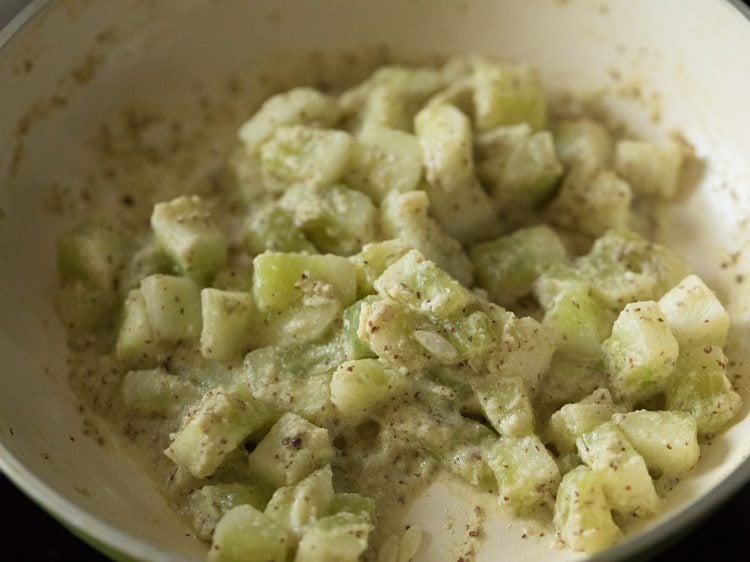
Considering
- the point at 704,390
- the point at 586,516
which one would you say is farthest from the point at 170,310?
the point at 704,390

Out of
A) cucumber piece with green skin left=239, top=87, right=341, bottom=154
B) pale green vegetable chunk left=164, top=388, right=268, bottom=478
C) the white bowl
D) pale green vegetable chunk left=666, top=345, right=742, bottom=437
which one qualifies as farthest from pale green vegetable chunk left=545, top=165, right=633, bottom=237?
pale green vegetable chunk left=164, top=388, right=268, bottom=478

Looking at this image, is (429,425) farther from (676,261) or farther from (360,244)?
(676,261)

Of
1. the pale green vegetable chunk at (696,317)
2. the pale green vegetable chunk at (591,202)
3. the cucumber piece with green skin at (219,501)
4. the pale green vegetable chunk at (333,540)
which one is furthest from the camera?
the pale green vegetable chunk at (591,202)

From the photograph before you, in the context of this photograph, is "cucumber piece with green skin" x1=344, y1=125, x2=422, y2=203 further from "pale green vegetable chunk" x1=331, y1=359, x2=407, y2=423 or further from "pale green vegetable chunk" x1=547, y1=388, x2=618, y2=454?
"pale green vegetable chunk" x1=547, y1=388, x2=618, y2=454

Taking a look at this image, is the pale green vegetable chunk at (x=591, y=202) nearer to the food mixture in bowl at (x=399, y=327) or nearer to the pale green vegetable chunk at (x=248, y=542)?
the food mixture in bowl at (x=399, y=327)

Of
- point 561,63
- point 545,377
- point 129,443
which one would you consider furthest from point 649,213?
point 129,443

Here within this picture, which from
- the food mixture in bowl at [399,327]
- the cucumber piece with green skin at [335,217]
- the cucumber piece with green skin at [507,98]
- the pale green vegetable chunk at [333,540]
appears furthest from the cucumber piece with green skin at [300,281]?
the cucumber piece with green skin at [507,98]
